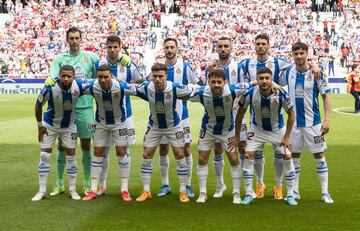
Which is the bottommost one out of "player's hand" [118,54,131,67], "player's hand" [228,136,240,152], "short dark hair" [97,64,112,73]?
"player's hand" [228,136,240,152]

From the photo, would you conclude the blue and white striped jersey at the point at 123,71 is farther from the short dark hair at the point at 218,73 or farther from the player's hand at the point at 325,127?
the player's hand at the point at 325,127

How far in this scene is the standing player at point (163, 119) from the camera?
916 centimetres

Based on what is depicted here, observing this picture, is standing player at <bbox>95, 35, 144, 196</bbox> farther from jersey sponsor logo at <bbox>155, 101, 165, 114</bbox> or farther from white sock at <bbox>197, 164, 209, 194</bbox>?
white sock at <bbox>197, 164, 209, 194</bbox>

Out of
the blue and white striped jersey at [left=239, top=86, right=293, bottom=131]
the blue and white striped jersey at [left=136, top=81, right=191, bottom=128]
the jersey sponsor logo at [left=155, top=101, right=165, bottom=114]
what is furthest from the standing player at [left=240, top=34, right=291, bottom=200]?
the jersey sponsor logo at [left=155, top=101, right=165, bottom=114]

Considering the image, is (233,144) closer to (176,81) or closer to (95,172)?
(176,81)

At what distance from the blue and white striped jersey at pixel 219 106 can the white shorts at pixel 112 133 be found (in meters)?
1.08

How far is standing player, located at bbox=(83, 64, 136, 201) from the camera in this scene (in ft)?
30.3

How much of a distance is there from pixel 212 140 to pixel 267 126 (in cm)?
76

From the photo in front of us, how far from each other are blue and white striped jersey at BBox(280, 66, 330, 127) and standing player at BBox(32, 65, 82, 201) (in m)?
2.86

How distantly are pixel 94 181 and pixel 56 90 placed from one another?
1.32 meters

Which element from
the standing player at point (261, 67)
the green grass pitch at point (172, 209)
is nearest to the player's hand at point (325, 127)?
the standing player at point (261, 67)

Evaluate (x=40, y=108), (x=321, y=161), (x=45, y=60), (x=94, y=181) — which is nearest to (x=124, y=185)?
(x=94, y=181)

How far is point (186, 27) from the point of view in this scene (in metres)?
45.1

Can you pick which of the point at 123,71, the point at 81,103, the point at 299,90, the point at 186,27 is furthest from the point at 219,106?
the point at 186,27
